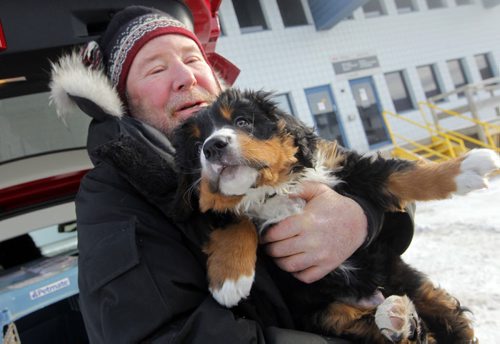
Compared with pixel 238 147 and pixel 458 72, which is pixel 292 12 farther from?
pixel 238 147

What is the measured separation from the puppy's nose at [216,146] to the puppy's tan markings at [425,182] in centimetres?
80

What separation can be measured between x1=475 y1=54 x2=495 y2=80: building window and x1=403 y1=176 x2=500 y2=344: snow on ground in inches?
503

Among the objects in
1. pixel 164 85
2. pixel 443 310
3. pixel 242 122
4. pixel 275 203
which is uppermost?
pixel 164 85

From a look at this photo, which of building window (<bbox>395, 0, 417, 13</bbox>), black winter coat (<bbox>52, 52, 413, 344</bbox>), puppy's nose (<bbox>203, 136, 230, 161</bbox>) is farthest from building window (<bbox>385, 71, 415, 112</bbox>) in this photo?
puppy's nose (<bbox>203, 136, 230, 161</bbox>)

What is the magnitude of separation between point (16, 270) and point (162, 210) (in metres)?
1.45

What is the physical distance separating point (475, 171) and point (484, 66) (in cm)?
1802

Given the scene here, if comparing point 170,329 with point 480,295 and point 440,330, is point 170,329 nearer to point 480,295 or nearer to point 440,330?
point 440,330

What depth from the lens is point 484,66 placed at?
1655 cm

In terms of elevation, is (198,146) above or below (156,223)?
above

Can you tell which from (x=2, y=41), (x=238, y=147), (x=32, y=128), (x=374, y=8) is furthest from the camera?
(x=374, y=8)

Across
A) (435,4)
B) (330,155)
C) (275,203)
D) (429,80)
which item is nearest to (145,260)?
(275,203)

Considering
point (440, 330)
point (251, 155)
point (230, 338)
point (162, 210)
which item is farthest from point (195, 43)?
point (440, 330)

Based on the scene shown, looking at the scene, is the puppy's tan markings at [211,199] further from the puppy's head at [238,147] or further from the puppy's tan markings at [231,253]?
the puppy's tan markings at [231,253]

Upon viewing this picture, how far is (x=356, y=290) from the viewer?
66.4 inches
